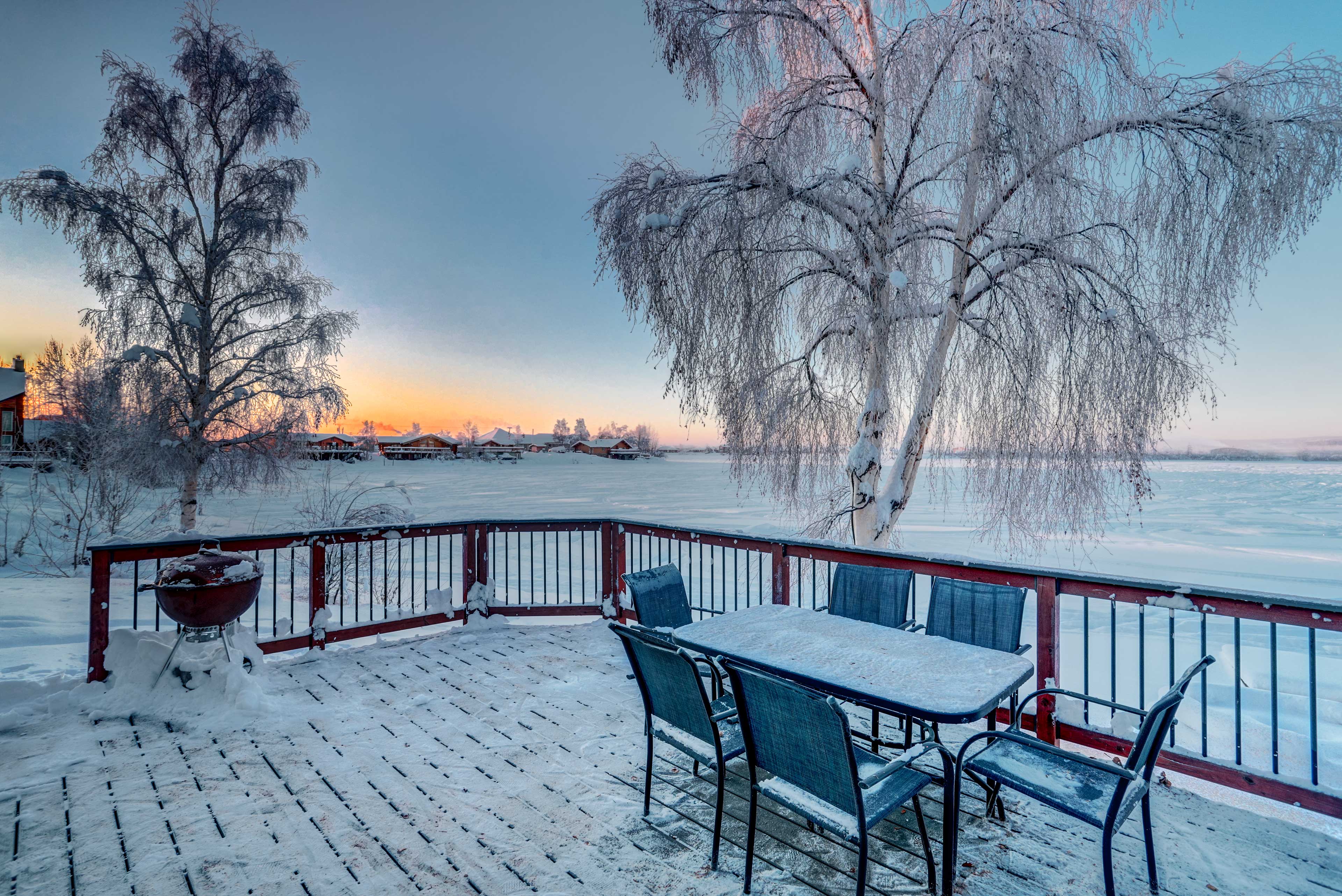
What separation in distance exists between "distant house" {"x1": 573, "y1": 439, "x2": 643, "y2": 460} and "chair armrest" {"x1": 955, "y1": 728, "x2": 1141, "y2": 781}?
5861 cm

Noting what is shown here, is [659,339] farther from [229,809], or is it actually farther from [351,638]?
[229,809]

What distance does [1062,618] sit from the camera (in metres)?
9.25

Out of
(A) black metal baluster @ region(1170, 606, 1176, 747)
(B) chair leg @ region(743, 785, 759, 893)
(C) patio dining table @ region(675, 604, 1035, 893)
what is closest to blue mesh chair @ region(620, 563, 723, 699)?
(C) patio dining table @ region(675, 604, 1035, 893)

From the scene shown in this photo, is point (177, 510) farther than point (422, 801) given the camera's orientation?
Yes

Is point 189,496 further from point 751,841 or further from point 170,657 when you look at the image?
point 751,841

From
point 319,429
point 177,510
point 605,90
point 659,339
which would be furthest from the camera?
point 177,510

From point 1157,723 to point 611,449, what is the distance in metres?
62.4

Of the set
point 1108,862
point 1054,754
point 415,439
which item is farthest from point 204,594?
point 415,439

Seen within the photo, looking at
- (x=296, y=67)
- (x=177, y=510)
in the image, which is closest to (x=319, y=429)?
(x=177, y=510)

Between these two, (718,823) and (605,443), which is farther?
(605,443)

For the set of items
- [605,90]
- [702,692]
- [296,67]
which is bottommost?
[702,692]

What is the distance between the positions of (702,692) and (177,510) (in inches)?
564

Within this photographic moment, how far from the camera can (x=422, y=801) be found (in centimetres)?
249

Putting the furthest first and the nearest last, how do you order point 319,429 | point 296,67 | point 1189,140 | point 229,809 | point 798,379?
point 319,429 → point 296,67 → point 798,379 → point 1189,140 → point 229,809
